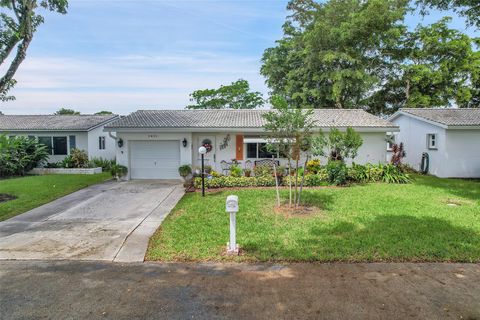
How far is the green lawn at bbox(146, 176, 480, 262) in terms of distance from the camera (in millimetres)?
5652

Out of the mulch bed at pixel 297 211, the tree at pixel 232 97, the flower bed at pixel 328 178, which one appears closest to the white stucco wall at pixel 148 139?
the flower bed at pixel 328 178

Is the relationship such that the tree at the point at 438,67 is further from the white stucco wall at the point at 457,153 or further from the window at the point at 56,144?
the window at the point at 56,144

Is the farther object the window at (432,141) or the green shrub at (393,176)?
the window at (432,141)

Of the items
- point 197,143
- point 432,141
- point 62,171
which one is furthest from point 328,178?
point 62,171

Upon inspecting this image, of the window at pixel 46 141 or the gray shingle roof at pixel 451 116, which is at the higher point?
the gray shingle roof at pixel 451 116

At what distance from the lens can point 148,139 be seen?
15078 millimetres

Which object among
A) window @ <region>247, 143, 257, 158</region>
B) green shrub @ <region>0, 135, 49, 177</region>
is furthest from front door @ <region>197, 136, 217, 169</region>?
green shrub @ <region>0, 135, 49, 177</region>

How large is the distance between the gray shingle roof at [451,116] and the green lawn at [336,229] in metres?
6.17

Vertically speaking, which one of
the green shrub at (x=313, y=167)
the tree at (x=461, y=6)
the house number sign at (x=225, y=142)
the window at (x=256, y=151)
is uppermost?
the tree at (x=461, y=6)

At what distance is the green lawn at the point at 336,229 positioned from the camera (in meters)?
5.65

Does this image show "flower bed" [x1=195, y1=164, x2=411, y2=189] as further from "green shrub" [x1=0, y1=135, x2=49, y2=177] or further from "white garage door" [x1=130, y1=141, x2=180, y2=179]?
"green shrub" [x1=0, y1=135, x2=49, y2=177]

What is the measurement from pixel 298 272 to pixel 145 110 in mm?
16481

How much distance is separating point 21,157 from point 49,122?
5122 millimetres

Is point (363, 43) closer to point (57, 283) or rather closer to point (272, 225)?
point (272, 225)
